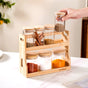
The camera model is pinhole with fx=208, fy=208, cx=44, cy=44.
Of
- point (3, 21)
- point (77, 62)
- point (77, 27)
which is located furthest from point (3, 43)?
point (77, 62)

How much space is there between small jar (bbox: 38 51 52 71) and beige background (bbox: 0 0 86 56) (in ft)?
8.06

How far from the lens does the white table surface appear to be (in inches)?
60.8

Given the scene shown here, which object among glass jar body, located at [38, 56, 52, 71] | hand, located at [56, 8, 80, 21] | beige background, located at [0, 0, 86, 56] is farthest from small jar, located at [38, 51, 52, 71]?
beige background, located at [0, 0, 86, 56]

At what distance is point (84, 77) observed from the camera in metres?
1.69

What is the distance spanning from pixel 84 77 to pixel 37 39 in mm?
493

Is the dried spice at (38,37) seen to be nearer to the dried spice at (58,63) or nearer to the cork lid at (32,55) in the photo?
the cork lid at (32,55)

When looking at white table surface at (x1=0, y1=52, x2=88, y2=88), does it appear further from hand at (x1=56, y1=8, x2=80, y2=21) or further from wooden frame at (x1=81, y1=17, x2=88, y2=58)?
wooden frame at (x1=81, y1=17, x2=88, y2=58)

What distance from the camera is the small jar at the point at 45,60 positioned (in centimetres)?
171

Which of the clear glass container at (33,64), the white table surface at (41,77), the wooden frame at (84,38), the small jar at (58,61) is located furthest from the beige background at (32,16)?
the clear glass container at (33,64)

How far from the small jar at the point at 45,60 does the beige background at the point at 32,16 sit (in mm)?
2456

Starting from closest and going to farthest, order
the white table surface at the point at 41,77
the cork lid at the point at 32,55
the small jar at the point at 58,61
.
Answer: the white table surface at the point at 41,77 < the cork lid at the point at 32,55 < the small jar at the point at 58,61

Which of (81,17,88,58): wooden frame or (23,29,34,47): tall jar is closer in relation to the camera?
(23,29,34,47): tall jar

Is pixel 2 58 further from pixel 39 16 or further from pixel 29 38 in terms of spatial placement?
pixel 39 16

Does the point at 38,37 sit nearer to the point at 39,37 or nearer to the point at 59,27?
the point at 39,37
